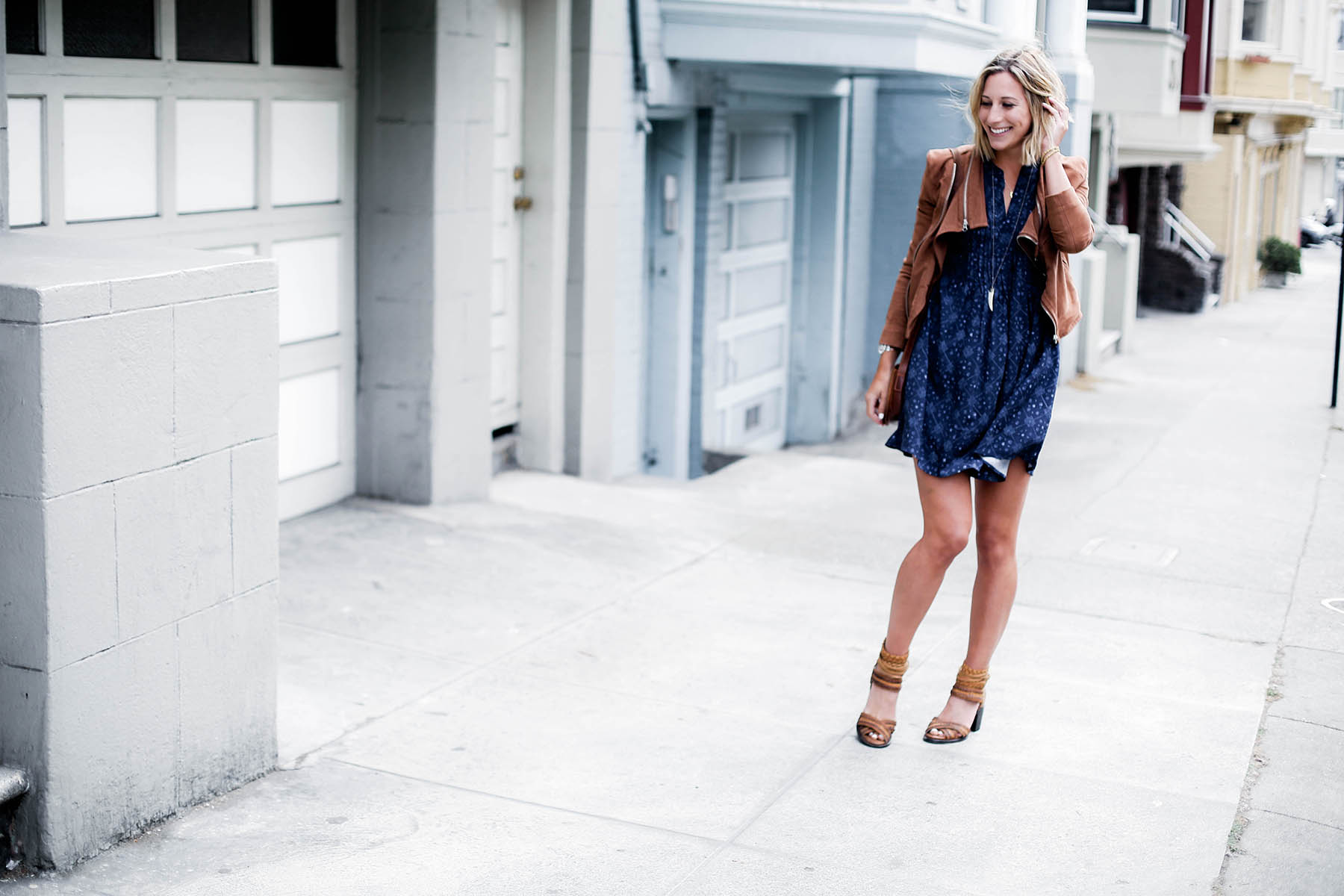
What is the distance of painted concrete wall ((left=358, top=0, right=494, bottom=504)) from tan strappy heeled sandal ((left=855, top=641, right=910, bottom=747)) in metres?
3.30

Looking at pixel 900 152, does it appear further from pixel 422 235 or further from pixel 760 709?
pixel 760 709

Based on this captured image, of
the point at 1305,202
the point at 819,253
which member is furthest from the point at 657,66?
the point at 1305,202

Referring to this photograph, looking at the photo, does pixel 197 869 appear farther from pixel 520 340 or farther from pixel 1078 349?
pixel 1078 349

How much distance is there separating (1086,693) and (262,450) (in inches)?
106

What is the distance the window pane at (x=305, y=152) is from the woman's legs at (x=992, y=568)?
11.7 ft

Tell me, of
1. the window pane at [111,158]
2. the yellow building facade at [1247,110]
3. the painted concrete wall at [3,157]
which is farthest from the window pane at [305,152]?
the yellow building facade at [1247,110]

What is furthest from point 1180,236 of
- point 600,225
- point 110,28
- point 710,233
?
point 110,28

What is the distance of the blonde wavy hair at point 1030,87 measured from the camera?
4.28m

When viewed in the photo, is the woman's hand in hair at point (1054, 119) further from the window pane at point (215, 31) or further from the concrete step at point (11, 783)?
the window pane at point (215, 31)

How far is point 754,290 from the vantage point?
12.1m

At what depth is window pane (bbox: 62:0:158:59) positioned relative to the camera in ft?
18.9

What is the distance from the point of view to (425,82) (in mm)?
7203

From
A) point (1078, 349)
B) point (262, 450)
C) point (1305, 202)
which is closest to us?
point (262, 450)

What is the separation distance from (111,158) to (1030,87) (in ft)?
11.2
